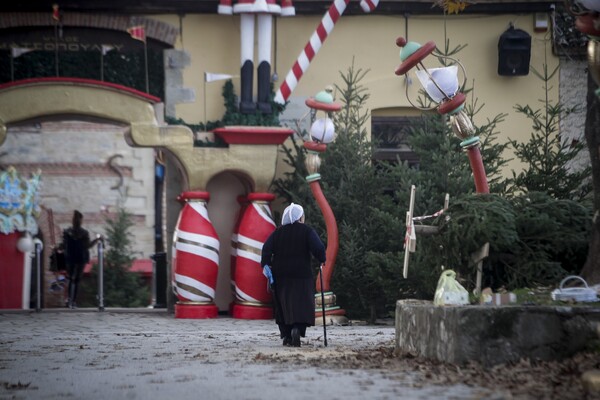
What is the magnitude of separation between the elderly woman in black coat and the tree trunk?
3673mm

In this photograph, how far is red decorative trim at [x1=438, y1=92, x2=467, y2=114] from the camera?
15867mm

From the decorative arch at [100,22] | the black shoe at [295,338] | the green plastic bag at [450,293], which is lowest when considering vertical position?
the black shoe at [295,338]

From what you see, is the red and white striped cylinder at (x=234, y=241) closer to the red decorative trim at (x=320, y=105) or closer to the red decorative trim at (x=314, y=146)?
the red decorative trim at (x=314, y=146)

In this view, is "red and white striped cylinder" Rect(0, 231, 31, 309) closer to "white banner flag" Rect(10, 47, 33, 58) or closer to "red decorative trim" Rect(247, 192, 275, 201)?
"white banner flag" Rect(10, 47, 33, 58)

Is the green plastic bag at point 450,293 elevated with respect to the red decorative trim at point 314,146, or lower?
lower

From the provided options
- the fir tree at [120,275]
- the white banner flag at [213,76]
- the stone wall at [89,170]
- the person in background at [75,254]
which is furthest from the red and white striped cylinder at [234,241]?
the stone wall at [89,170]

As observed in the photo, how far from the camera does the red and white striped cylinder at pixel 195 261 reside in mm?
21234

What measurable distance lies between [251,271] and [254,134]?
205 centimetres

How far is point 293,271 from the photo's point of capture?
→ 16.2m

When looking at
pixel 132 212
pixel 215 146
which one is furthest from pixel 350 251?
pixel 132 212

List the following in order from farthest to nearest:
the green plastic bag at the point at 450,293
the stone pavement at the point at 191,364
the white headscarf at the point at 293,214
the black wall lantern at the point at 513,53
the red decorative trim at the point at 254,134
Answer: the black wall lantern at the point at 513,53 → the red decorative trim at the point at 254,134 → the white headscarf at the point at 293,214 → the green plastic bag at the point at 450,293 → the stone pavement at the point at 191,364

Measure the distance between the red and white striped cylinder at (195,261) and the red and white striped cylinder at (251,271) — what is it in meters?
0.39

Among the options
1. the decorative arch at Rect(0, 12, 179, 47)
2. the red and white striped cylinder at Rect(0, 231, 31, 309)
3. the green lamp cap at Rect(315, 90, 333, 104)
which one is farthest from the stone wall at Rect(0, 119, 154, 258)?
the green lamp cap at Rect(315, 90, 333, 104)

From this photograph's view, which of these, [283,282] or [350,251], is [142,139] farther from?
[283,282]
